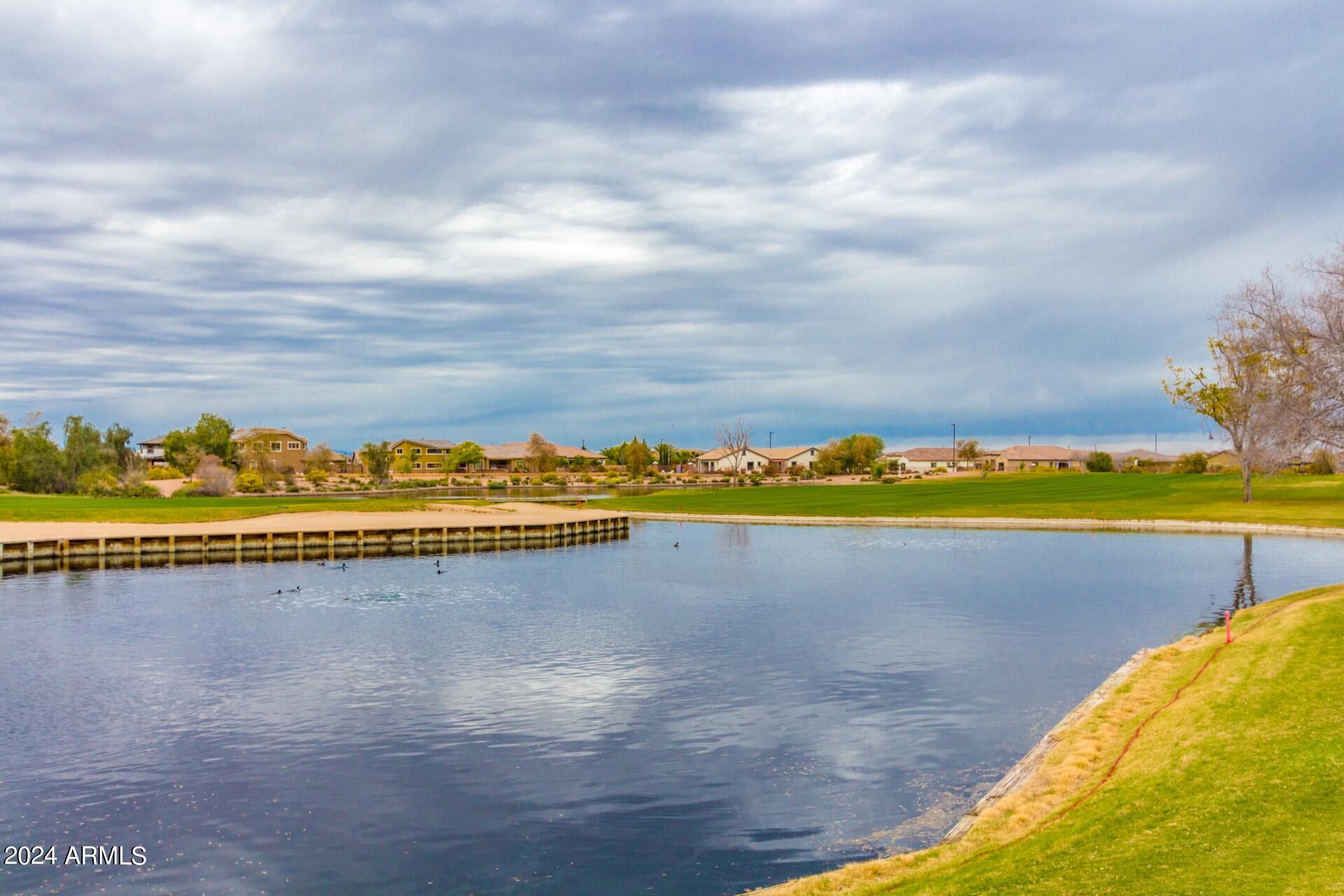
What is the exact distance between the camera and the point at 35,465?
378 ft

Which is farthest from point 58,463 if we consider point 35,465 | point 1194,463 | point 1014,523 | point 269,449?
point 1194,463

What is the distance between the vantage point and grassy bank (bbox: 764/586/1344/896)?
9.87 metres

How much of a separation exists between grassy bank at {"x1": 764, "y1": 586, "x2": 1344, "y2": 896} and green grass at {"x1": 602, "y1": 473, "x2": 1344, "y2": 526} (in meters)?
55.6

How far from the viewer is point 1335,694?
15.6 meters

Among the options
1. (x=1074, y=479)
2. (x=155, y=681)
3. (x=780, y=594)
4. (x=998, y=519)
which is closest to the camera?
(x=155, y=681)

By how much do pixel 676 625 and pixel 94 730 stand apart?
17.5 meters

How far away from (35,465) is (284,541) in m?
78.3

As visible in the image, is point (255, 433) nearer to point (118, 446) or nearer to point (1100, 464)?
point (118, 446)

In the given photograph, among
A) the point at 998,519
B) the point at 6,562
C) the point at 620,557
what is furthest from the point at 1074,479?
the point at 6,562

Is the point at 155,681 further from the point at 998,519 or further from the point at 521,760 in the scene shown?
the point at 998,519

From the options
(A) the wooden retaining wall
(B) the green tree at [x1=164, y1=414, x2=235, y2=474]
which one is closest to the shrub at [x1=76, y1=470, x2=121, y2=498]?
(B) the green tree at [x1=164, y1=414, x2=235, y2=474]

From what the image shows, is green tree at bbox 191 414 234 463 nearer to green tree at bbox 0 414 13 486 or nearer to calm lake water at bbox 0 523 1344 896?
green tree at bbox 0 414 13 486

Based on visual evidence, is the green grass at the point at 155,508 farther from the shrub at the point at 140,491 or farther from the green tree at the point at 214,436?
the green tree at the point at 214,436

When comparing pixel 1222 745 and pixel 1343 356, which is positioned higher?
pixel 1343 356
